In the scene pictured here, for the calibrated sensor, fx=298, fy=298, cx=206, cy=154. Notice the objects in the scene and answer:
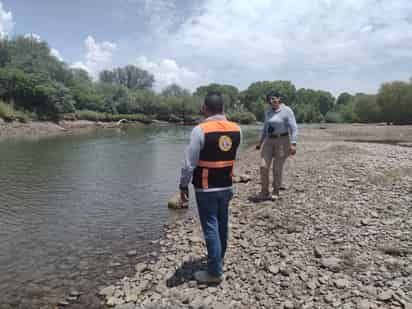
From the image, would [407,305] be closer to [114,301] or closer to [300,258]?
[300,258]

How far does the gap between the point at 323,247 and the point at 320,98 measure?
15548 centimetres

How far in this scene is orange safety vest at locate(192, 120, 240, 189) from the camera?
3.93 metres

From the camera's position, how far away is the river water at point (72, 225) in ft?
16.8

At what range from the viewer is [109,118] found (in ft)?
229

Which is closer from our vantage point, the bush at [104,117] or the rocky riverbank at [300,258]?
the rocky riverbank at [300,258]

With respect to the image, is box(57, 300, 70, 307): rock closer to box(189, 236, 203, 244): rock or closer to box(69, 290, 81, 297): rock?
box(69, 290, 81, 297): rock

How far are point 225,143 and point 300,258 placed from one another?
7.50ft

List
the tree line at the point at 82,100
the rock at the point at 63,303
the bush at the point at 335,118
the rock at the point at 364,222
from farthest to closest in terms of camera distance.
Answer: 1. the bush at the point at 335,118
2. the tree line at the point at 82,100
3. the rock at the point at 364,222
4. the rock at the point at 63,303

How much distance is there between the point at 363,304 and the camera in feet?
11.5

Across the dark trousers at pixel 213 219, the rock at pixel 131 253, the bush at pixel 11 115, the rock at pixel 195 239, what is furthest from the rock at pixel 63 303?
the bush at pixel 11 115

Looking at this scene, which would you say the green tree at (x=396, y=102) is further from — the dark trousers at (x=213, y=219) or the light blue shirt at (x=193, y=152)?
the light blue shirt at (x=193, y=152)

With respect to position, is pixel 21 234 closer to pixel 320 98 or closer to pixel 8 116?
pixel 8 116

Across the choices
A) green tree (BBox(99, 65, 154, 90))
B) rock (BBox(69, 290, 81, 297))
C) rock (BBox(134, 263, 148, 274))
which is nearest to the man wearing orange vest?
rock (BBox(134, 263, 148, 274))

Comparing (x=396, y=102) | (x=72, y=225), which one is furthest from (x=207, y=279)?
(x=396, y=102)
